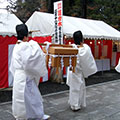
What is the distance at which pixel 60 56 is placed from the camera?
365 centimetres

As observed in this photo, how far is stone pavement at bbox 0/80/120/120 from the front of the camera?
4102 millimetres

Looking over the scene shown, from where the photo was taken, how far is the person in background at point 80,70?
4.23m

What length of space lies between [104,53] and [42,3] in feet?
28.9

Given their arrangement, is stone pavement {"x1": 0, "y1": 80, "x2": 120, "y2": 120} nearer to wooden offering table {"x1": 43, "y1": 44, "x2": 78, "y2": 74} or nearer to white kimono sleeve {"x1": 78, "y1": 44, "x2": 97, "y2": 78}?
white kimono sleeve {"x1": 78, "y1": 44, "x2": 97, "y2": 78}

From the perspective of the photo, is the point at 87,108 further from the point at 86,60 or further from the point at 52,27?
the point at 52,27

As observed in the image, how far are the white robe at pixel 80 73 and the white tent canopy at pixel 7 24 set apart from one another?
288 centimetres

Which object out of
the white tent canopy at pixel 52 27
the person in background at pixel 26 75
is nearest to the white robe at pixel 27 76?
the person in background at pixel 26 75

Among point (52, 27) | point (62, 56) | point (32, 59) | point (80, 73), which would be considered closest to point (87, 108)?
point (80, 73)

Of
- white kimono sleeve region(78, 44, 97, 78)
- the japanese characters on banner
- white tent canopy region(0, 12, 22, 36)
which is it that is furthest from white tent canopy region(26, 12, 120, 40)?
white kimono sleeve region(78, 44, 97, 78)

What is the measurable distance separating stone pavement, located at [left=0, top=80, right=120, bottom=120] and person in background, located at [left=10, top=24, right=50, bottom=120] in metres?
0.86

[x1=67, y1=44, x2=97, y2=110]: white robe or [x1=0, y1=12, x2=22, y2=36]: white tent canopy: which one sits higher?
[x1=0, y1=12, x2=22, y2=36]: white tent canopy

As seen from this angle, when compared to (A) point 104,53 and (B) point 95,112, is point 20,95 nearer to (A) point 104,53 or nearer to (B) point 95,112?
(B) point 95,112

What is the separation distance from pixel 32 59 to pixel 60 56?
717 millimetres

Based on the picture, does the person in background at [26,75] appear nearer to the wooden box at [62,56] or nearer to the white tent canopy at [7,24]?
the wooden box at [62,56]
